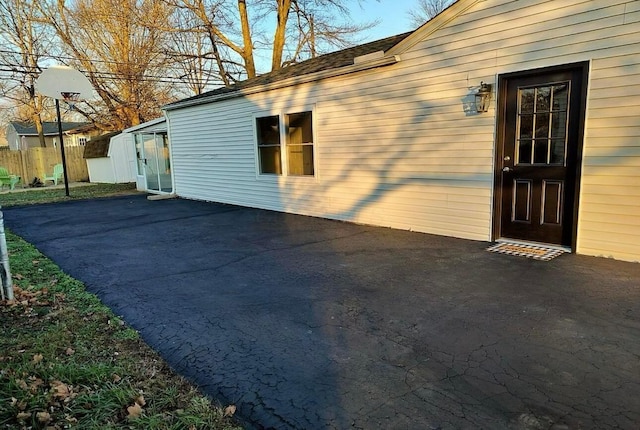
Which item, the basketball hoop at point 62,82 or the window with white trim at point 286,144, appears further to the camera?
the basketball hoop at point 62,82

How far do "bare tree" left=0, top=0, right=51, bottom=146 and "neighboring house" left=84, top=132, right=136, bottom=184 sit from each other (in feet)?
14.6

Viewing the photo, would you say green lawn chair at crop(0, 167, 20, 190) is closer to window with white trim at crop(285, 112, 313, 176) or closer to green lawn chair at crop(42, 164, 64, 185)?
green lawn chair at crop(42, 164, 64, 185)

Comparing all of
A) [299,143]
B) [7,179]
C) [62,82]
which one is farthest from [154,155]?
[7,179]

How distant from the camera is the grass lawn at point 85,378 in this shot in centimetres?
198

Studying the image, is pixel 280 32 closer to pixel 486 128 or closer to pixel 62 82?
pixel 62 82

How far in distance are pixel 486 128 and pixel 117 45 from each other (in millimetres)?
18032

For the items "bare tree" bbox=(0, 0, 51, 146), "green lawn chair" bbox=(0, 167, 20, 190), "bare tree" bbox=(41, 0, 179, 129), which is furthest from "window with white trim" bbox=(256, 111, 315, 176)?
"bare tree" bbox=(0, 0, 51, 146)

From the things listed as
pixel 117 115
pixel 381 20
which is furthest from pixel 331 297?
pixel 117 115

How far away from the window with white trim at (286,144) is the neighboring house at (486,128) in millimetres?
36

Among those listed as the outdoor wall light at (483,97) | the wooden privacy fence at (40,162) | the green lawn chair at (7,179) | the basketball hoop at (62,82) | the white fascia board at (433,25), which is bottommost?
the green lawn chair at (7,179)

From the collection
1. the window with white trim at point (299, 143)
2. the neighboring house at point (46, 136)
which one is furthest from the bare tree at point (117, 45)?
the neighboring house at point (46, 136)

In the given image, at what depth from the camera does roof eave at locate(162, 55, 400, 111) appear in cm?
627

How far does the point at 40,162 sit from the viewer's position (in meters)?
19.3

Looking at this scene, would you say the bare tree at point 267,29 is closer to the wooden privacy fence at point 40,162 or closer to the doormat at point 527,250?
the wooden privacy fence at point 40,162
